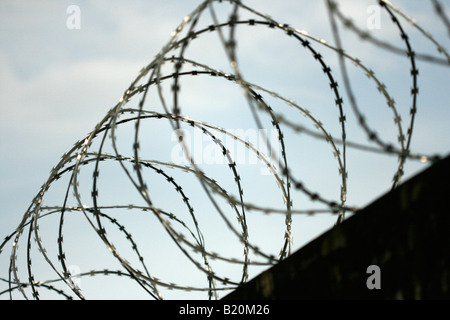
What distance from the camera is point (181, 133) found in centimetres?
531

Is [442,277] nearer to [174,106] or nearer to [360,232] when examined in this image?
[360,232]

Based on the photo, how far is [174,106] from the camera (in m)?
5.34

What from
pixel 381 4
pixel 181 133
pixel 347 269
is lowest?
pixel 347 269

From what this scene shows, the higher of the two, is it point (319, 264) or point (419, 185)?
point (419, 185)
